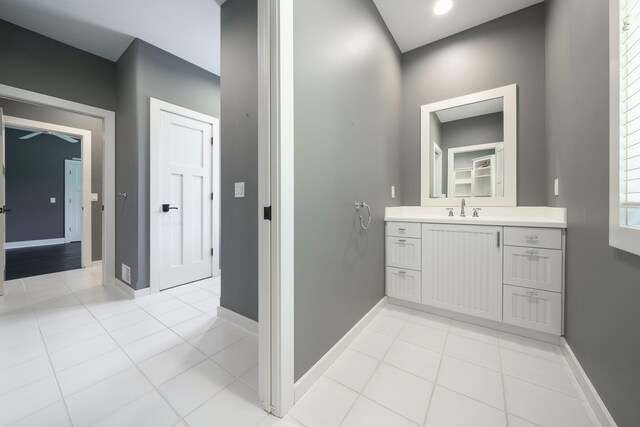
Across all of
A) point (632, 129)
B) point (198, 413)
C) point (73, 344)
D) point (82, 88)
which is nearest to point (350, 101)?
point (632, 129)

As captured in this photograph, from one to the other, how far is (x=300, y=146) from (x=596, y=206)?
148 centimetres

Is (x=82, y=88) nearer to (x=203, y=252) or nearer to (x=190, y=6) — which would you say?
(x=190, y=6)

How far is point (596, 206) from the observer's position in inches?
44.2

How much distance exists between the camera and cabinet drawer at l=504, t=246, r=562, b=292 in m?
1.53

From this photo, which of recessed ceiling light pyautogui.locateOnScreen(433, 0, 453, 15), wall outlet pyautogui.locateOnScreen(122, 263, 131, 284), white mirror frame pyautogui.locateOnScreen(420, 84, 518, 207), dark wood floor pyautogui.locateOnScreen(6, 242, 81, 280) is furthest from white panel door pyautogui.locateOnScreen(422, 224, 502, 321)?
dark wood floor pyautogui.locateOnScreen(6, 242, 81, 280)

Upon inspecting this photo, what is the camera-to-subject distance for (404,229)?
2102 mm

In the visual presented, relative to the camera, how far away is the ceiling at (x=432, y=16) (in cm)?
197

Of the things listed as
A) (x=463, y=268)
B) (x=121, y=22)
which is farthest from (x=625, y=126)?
(x=121, y=22)

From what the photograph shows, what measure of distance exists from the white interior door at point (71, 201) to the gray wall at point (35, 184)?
68mm

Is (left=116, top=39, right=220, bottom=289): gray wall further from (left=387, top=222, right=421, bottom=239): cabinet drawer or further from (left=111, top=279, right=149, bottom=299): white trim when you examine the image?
(left=387, top=222, right=421, bottom=239): cabinet drawer

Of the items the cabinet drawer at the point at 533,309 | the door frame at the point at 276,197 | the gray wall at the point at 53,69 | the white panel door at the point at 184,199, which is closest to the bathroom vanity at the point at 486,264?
the cabinet drawer at the point at 533,309

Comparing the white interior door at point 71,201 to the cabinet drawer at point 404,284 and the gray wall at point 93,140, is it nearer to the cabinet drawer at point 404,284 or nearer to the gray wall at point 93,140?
the gray wall at point 93,140

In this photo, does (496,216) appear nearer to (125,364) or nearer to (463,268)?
(463,268)

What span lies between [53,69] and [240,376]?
140 inches
